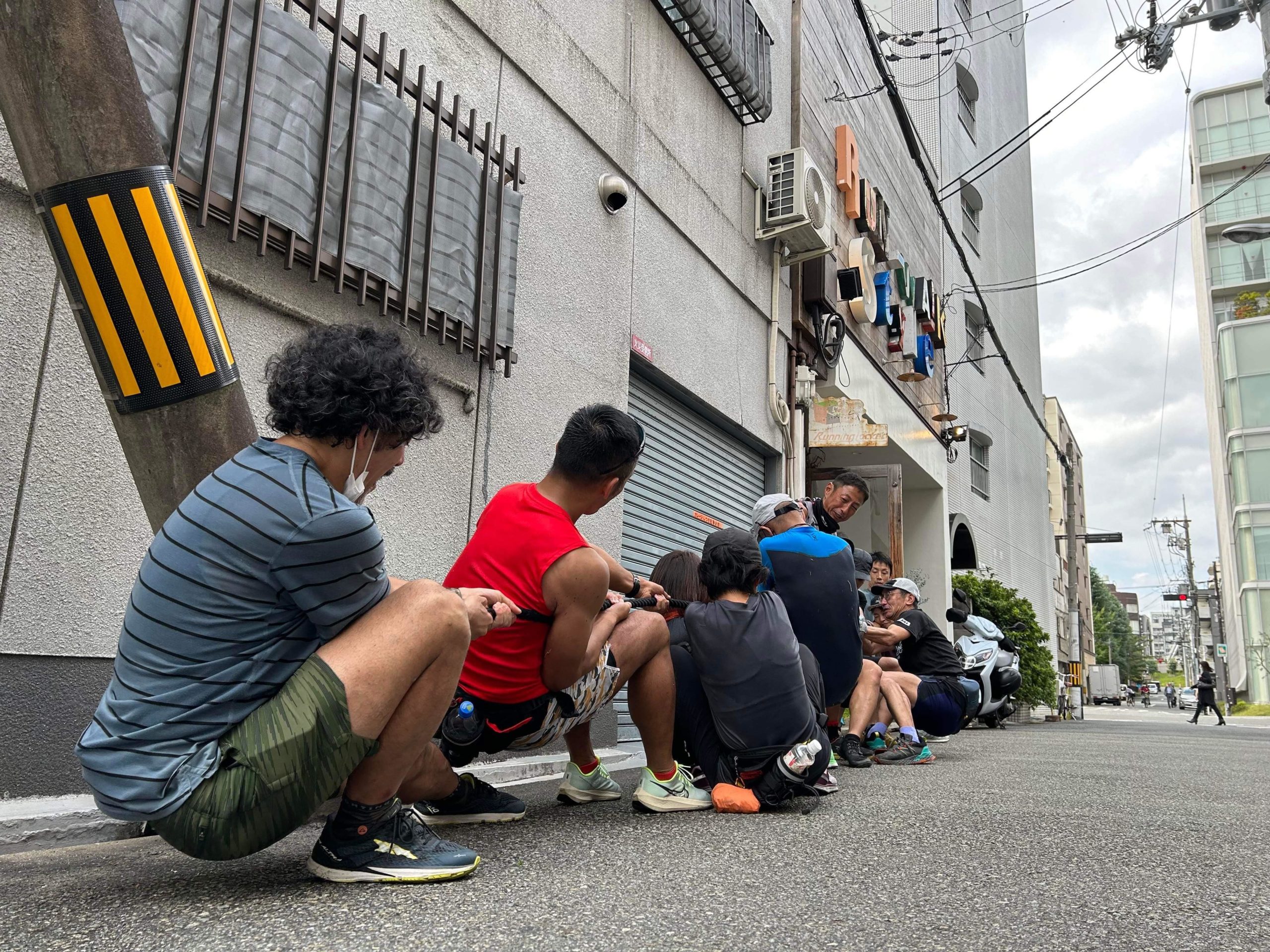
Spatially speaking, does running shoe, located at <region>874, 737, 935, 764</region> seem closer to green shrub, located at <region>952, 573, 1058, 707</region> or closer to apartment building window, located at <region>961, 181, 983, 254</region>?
green shrub, located at <region>952, 573, 1058, 707</region>

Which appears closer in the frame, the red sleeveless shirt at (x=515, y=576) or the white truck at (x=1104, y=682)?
the red sleeveless shirt at (x=515, y=576)

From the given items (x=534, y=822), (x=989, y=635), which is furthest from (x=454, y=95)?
(x=989, y=635)

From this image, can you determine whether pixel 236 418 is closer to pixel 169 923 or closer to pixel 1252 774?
pixel 169 923

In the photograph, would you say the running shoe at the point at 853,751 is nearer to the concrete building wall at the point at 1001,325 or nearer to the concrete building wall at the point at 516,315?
the concrete building wall at the point at 516,315

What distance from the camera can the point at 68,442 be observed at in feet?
10.0

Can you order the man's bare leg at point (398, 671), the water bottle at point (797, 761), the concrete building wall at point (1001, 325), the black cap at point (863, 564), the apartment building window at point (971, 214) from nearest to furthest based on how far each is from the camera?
the man's bare leg at point (398, 671) < the water bottle at point (797, 761) < the black cap at point (863, 564) < the concrete building wall at point (1001, 325) < the apartment building window at point (971, 214)

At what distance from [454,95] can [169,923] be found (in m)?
4.29

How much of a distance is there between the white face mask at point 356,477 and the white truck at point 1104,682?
53191mm

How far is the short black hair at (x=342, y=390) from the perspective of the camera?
2014 millimetres

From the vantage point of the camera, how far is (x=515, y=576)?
9.14 ft

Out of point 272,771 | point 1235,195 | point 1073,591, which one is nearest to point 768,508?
point 272,771

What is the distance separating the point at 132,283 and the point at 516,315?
3156 millimetres

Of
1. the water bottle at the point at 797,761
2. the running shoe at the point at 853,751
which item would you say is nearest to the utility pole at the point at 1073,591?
the running shoe at the point at 853,751

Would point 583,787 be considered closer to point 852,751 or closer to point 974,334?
point 852,751
